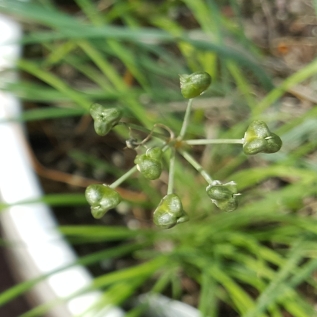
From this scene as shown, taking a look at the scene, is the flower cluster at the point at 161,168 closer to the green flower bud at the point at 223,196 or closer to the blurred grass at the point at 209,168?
the green flower bud at the point at 223,196

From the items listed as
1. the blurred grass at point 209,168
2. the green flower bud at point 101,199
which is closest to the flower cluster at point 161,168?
the green flower bud at point 101,199

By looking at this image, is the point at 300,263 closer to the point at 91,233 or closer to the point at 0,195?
the point at 91,233

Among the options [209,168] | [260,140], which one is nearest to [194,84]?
[260,140]

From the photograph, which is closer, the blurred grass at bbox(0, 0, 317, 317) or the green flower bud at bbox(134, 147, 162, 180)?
the green flower bud at bbox(134, 147, 162, 180)

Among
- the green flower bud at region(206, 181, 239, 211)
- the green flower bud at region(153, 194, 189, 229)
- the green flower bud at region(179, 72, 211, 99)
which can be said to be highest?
the green flower bud at region(179, 72, 211, 99)

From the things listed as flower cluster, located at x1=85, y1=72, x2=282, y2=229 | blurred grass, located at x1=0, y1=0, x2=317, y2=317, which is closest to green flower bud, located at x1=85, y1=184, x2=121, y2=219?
flower cluster, located at x1=85, y1=72, x2=282, y2=229

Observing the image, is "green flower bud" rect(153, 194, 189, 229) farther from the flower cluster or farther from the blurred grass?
the blurred grass

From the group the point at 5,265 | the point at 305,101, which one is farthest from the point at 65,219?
the point at 305,101

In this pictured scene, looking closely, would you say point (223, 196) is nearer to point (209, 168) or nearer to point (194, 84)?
point (194, 84)
